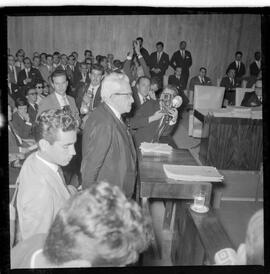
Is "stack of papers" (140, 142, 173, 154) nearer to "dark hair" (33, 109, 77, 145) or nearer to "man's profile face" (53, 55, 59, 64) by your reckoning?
"dark hair" (33, 109, 77, 145)

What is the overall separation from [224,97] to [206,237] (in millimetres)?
713

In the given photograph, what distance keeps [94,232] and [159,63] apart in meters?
0.87

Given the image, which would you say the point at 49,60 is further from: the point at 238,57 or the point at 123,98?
the point at 238,57

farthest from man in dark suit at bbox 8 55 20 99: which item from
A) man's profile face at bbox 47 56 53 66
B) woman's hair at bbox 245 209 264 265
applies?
woman's hair at bbox 245 209 264 265

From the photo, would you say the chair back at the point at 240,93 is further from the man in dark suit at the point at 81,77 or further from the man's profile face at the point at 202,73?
the man in dark suit at the point at 81,77

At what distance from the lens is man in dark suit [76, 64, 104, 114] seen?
1702mm

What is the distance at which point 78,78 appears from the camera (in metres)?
1.71

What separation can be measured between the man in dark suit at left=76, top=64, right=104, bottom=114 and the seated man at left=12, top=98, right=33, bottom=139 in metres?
0.25

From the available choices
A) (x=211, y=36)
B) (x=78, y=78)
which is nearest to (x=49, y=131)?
(x=78, y=78)

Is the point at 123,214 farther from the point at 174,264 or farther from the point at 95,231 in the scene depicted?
the point at 174,264


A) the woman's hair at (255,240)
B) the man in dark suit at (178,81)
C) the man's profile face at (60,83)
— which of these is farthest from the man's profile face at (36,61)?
the woman's hair at (255,240)

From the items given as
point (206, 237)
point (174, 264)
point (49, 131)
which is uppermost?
point (49, 131)

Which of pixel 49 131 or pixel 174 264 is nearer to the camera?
pixel 49 131

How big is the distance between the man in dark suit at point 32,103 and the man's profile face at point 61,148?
0.16 metres
